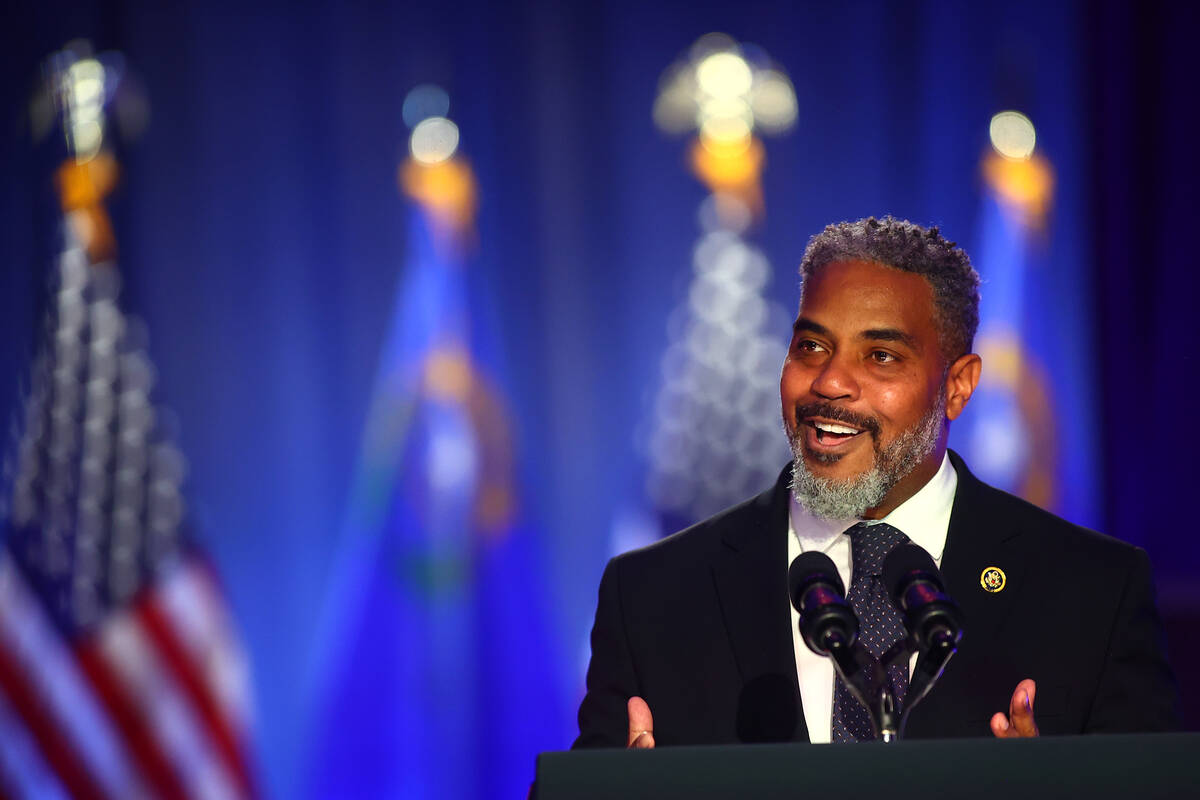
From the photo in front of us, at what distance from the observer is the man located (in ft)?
6.13

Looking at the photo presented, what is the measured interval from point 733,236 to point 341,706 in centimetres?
178

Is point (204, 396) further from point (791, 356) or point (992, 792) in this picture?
point (992, 792)

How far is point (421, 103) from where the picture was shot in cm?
384

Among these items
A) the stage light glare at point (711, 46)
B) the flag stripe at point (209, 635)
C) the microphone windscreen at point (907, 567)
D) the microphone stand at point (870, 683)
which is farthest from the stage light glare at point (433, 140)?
the microphone stand at point (870, 683)

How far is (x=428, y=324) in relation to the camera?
149 inches

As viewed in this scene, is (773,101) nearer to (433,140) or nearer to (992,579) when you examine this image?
(433,140)

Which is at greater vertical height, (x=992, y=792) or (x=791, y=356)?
(x=791, y=356)

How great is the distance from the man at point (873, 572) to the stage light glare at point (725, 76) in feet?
5.66

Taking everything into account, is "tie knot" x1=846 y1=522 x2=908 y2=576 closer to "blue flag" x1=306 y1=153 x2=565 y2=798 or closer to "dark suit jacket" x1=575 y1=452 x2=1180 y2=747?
"dark suit jacket" x1=575 y1=452 x2=1180 y2=747

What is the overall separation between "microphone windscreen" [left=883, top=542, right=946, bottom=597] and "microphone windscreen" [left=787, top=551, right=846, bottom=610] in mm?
65

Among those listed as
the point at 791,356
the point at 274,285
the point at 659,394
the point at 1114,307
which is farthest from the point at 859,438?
the point at 274,285

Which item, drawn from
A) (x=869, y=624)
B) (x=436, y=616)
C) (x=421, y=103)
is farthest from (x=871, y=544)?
(x=421, y=103)

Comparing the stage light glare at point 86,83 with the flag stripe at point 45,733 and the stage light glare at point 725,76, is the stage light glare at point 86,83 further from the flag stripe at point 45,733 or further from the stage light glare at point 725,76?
the stage light glare at point 725,76

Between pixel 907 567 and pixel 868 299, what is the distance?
70cm
